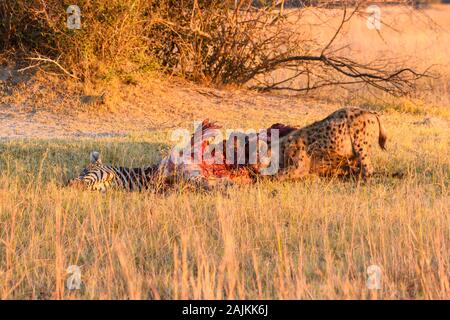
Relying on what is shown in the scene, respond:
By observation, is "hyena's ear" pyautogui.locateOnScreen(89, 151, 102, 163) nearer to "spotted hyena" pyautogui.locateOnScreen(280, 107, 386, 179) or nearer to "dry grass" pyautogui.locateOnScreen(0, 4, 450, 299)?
"dry grass" pyautogui.locateOnScreen(0, 4, 450, 299)

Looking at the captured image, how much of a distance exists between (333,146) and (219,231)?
7.45ft

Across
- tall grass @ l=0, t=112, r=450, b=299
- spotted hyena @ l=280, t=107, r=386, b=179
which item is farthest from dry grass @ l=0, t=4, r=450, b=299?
spotted hyena @ l=280, t=107, r=386, b=179

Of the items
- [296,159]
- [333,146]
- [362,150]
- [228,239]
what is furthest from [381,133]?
[228,239]

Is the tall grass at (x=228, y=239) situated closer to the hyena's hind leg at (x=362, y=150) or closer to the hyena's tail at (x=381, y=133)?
the hyena's hind leg at (x=362, y=150)

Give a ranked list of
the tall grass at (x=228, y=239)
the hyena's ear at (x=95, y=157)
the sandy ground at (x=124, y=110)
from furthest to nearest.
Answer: the sandy ground at (x=124, y=110) → the hyena's ear at (x=95, y=157) → the tall grass at (x=228, y=239)

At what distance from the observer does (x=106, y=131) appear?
912 cm

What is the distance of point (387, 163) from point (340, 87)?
527cm

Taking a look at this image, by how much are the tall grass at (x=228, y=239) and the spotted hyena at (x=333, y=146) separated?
0.20 meters

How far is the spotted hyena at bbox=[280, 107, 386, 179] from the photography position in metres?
7.21

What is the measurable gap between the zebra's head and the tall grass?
168 mm

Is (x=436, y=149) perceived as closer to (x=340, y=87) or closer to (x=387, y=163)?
(x=387, y=163)

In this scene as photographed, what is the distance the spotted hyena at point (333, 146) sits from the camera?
721cm

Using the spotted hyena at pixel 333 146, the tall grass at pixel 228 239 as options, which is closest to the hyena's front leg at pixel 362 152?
the spotted hyena at pixel 333 146

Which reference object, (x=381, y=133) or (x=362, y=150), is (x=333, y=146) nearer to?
(x=362, y=150)
